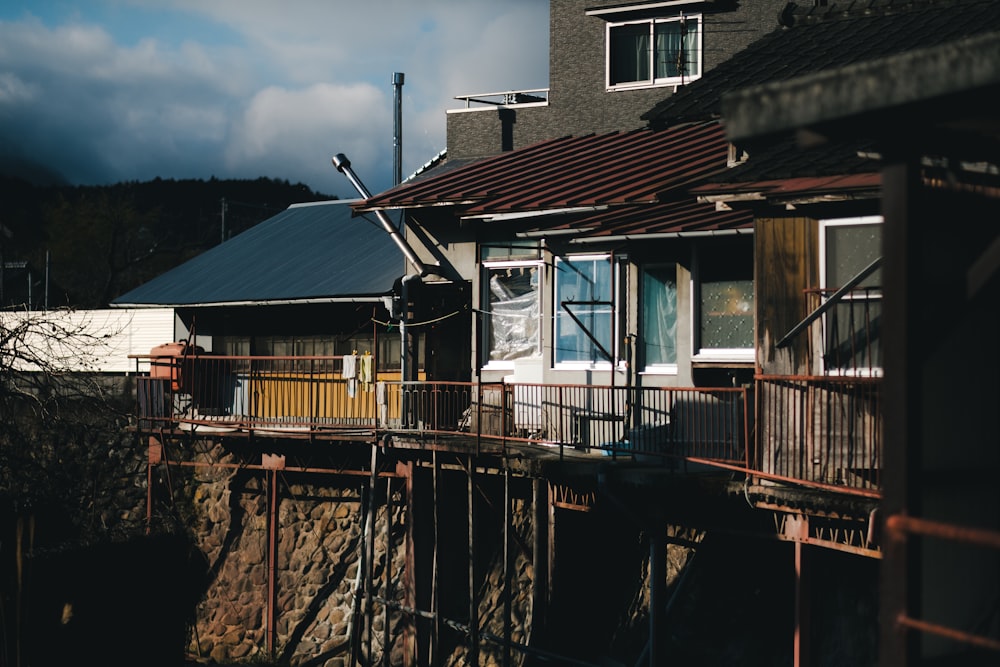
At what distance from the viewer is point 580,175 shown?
20438mm

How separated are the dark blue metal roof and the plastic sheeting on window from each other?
7.57 feet

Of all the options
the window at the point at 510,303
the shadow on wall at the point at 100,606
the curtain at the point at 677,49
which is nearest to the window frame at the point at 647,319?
the window at the point at 510,303

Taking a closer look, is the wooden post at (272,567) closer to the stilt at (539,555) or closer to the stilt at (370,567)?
the stilt at (370,567)

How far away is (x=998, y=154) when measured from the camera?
491 cm

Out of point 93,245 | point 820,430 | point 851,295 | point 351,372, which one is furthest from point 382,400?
point 93,245

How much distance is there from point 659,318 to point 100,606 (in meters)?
8.90

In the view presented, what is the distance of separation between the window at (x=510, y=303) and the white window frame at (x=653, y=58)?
559 cm

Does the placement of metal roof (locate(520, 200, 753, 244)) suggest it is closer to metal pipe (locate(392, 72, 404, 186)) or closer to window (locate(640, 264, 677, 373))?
window (locate(640, 264, 677, 373))

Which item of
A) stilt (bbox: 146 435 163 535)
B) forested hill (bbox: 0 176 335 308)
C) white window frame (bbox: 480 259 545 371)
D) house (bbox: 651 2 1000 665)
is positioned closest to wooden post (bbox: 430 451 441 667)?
white window frame (bbox: 480 259 545 371)

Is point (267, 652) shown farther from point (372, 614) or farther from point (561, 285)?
point (561, 285)

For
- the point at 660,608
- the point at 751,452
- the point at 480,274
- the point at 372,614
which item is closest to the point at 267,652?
the point at 372,614

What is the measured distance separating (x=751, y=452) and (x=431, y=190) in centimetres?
983

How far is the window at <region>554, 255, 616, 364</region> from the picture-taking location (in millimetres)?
17891

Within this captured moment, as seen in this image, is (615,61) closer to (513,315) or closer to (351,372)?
(513,315)
